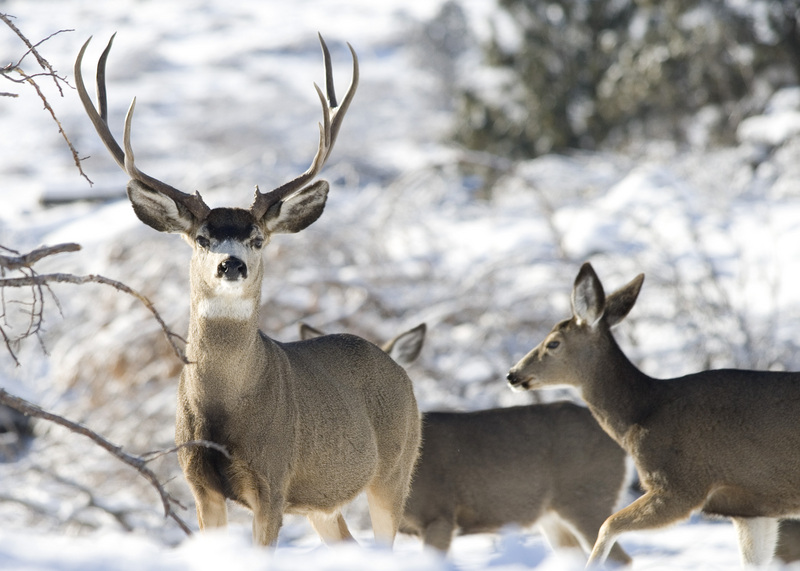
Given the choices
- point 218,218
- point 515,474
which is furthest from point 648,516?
point 515,474

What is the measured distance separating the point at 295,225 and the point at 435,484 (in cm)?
301

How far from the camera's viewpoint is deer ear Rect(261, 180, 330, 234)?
16.1 ft

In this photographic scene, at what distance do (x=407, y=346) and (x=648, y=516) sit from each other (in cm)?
291

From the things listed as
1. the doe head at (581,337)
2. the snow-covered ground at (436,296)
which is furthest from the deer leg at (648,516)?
the snow-covered ground at (436,296)

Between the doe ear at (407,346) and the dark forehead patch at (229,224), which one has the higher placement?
the dark forehead patch at (229,224)

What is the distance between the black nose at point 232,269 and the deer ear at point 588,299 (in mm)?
2201

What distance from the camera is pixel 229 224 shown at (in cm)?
459

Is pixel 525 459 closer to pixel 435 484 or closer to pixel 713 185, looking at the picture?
pixel 435 484

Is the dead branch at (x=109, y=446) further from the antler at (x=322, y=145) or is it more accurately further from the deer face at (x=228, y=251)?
the antler at (x=322, y=145)

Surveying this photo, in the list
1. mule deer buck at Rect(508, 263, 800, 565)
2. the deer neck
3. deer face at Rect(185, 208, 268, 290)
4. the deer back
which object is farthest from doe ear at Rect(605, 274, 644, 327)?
deer face at Rect(185, 208, 268, 290)

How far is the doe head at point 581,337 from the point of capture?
19.4 ft

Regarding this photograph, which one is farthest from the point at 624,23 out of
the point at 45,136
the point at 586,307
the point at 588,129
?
the point at 45,136

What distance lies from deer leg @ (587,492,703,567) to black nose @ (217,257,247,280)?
2.10m

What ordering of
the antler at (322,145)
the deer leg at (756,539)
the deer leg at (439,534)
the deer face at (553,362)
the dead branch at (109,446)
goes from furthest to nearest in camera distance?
the deer leg at (439,534) → the deer face at (553,362) → the deer leg at (756,539) → the antler at (322,145) → the dead branch at (109,446)
